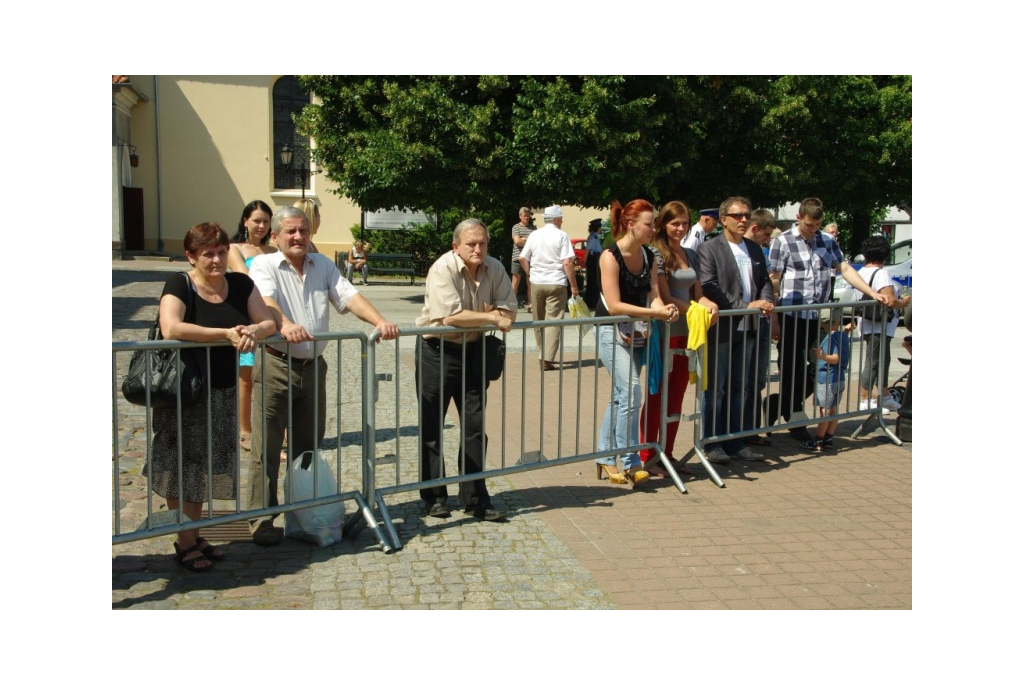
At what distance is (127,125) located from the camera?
117ft

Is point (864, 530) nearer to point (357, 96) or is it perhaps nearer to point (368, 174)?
point (368, 174)

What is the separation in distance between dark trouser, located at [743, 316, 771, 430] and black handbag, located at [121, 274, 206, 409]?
4.27m

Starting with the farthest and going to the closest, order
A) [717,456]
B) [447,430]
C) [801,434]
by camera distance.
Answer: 1. [801,434]
2. [447,430]
3. [717,456]

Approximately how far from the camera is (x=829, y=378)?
8.07 meters

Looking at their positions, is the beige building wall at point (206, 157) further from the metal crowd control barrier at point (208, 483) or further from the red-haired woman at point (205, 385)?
the red-haired woman at point (205, 385)

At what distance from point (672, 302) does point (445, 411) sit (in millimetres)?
1975

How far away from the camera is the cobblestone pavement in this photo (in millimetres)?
4668

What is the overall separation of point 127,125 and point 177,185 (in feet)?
8.85

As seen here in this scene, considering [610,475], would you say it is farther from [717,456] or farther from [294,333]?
[294,333]

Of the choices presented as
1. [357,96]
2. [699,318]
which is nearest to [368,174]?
[357,96]

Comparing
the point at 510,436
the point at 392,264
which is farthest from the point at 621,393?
the point at 392,264

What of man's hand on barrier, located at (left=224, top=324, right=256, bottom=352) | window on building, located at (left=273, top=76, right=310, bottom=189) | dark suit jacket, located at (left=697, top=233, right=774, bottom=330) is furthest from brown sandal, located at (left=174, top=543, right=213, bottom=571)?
window on building, located at (left=273, top=76, right=310, bottom=189)

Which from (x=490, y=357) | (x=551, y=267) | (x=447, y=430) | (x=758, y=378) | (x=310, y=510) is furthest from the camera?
(x=551, y=267)

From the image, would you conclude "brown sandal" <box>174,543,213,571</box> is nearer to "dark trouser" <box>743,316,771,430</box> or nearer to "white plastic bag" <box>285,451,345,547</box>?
"white plastic bag" <box>285,451,345,547</box>
